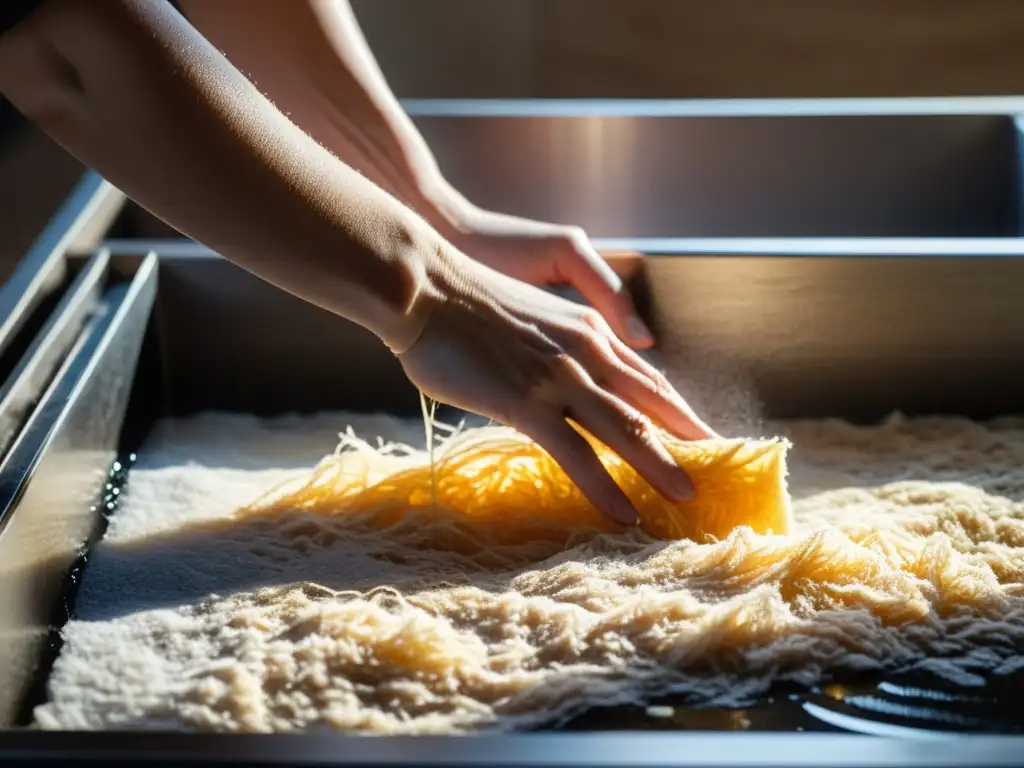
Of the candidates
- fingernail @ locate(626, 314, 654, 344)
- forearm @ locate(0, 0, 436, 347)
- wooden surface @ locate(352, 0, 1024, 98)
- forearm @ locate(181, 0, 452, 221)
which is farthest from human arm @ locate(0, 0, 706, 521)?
wooden surface @ locate(352, 0, 1024, 98)

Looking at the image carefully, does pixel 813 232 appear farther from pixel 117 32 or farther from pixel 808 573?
pixel 117 32

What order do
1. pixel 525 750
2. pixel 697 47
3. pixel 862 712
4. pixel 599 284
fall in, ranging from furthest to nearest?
pixel 697 47, pixel 599 284, pixel 862 712, pixel 525 750

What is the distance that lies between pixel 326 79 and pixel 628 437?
46cm

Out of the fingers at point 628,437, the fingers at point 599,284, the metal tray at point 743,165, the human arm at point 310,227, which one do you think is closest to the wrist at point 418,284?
the human arm at point 310,227

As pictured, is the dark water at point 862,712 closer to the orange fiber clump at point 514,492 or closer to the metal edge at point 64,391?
the orange fiber clump at point 514,492

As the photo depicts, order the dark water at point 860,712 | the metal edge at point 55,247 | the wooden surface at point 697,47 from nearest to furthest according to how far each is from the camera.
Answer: the dark water at point 860,712, the metal edge at point 55,247, the wooden surface at point 697,47

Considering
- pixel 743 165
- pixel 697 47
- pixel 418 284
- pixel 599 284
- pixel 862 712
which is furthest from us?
pixel 697 47

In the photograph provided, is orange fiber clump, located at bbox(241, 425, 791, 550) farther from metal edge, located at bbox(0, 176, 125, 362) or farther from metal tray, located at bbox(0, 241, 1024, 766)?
metal edge, located at bbox(0, 176, 125, 362)

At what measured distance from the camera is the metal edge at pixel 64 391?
2.47 feet

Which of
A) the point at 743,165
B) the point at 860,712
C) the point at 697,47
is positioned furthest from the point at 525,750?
the point at 697,47

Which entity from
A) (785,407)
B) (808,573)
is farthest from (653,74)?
(808,573)

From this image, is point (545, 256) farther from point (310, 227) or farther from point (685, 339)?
point (310, 227)

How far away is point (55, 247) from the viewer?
3.37 ft

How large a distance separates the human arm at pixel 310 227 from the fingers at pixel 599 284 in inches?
5.7
